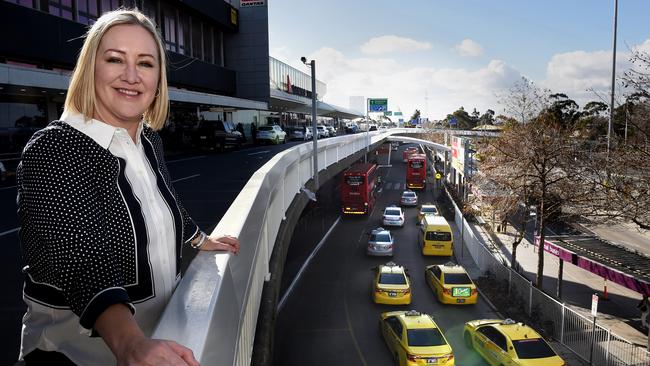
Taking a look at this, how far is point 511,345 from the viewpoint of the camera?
529 inches

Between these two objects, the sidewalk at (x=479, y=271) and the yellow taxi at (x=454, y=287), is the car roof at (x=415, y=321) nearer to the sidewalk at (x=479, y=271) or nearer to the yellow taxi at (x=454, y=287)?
the yellow taxi at (x=454, y=287)

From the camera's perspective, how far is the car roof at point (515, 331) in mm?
13688

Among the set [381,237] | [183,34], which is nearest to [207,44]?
[183,34]

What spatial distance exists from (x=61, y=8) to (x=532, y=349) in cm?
2767

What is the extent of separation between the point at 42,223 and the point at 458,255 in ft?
95.3

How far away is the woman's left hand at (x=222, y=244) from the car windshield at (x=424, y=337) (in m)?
12.4

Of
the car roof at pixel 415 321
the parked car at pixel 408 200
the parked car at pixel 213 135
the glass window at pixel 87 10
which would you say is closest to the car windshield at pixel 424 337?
the car roof at pixel 415 321

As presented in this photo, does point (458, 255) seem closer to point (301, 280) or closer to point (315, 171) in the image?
point (301, 280)

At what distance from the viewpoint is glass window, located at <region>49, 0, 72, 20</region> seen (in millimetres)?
24797

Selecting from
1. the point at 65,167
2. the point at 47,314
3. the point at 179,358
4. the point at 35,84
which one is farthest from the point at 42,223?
the point at 35,84

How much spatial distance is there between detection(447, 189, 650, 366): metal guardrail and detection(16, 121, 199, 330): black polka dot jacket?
15150 mm

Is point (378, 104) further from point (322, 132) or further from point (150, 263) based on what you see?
point (150, 263)

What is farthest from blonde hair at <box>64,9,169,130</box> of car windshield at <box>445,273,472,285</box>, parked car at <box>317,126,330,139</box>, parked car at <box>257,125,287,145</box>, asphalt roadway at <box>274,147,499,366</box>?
parked car at <box>317,126,330,139</box>

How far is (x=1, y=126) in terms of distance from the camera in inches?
877
